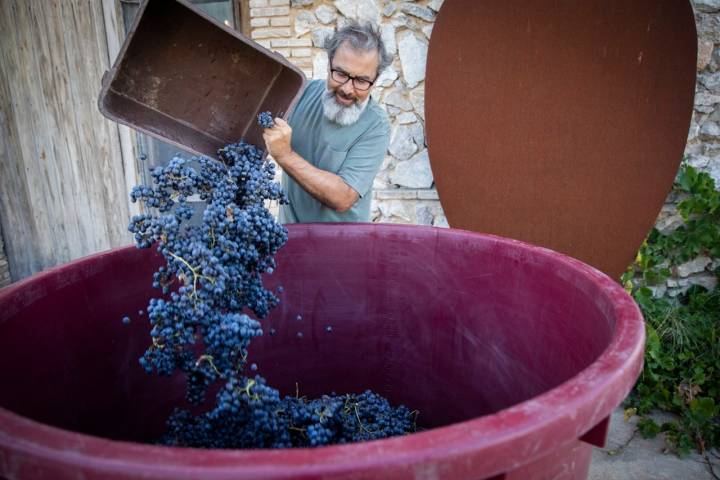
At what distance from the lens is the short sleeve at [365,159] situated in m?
2.04

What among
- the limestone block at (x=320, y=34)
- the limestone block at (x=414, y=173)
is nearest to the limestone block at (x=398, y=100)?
the limestone block at (x=414, y=173)

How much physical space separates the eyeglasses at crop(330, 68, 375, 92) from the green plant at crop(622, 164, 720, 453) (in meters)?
2.29

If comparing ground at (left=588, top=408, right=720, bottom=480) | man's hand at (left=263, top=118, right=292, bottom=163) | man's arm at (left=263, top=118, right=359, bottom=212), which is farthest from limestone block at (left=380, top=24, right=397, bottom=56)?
ground at (left=588, top=408, right=720, bottom=480)

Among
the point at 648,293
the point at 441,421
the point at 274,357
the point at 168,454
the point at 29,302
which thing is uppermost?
the point at 168,454

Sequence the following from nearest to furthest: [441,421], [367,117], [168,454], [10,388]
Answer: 1. [168,454]
2. [10,388]
3. [441,421]
4. [367,117]

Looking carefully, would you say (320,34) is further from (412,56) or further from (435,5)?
Result: (435,5)

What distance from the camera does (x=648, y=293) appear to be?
123 inches

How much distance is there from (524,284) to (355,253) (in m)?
0.56

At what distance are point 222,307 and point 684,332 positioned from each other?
3.01 meters

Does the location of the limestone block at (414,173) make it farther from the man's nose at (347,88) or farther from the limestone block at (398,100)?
the man's nose at (347,88)

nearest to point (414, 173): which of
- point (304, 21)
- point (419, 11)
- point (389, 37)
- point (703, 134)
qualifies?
point (389, 37)

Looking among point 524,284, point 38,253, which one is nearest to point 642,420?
point 524,284

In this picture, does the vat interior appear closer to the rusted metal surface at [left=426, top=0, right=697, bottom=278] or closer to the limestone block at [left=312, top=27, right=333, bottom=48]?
the rusted metal surface at [left=426, top=0, right=697, bottom=278]

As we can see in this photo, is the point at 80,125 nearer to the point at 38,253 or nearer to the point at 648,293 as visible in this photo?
the point at 38,253
